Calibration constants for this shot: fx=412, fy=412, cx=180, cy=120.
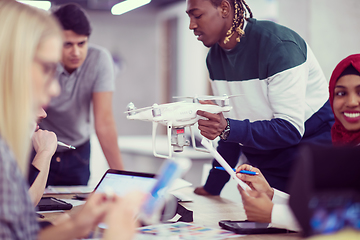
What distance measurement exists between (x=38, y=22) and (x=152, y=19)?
22.7 ft

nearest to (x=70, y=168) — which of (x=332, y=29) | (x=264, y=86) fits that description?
(x=264, y=86)

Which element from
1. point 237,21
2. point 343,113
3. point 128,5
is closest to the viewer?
point 343,113

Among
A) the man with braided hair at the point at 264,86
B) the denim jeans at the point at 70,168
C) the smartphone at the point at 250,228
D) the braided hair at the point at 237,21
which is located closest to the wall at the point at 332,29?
the man with braided hair at the point at 264,86

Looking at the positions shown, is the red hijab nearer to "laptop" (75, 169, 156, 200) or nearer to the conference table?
the conference table

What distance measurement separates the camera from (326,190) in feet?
2.66

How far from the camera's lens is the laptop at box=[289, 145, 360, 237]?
797mm

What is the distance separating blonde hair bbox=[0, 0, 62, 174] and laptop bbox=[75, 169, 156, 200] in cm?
52

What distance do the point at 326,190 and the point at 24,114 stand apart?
2.04 feet

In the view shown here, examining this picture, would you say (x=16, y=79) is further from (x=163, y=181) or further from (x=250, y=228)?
(x=250, y=228)

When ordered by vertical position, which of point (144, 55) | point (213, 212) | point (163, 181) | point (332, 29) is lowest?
point (213, 212)

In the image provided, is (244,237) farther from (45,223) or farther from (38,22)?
(38,22)

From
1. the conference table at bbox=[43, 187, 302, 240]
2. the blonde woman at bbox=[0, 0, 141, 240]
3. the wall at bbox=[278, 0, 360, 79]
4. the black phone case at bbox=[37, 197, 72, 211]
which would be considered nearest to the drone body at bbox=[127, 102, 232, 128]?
the conference table at bbox=[43, 187, 302, 240]

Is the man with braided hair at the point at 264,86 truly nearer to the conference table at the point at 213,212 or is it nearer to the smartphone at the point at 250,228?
the conference table at the point at 213,212

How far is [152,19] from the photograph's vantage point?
7.60m
